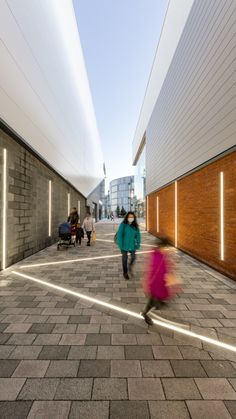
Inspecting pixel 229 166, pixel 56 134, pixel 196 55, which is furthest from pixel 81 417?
pixel 56 134

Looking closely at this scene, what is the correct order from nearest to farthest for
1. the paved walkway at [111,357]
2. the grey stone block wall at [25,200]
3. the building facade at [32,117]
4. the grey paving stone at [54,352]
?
the paved walkway at [111,357]
the grey paving stone at [54,352]
the building facade at [32,117]
the grey stone block wall at [25,200]

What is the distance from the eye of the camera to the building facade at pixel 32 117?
588cm

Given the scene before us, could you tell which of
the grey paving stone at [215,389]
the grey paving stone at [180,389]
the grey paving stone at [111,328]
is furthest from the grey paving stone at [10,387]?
the grey paving stone at [215,389]

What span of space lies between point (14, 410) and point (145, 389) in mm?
1195

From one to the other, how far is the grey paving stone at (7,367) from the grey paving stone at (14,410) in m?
0.39

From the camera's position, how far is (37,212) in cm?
955

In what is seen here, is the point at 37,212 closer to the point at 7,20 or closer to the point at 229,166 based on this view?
the point at 7,20

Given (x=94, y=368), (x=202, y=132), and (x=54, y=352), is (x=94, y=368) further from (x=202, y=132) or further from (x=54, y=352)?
(x=202, y=132)

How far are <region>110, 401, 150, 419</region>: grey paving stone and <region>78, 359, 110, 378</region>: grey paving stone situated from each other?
392 mm

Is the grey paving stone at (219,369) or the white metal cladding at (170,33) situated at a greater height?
the white metal cladding at (170,33)

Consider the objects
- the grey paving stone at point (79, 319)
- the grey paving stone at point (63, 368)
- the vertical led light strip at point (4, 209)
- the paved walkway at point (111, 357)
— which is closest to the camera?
the paved walkway at point (111, 357)

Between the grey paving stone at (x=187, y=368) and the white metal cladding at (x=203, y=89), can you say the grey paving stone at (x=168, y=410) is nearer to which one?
the grey paving stone at (x=187, y=368)

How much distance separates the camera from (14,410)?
1997 mm

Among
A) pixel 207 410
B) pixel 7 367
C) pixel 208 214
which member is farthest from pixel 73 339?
pixel 208 214
